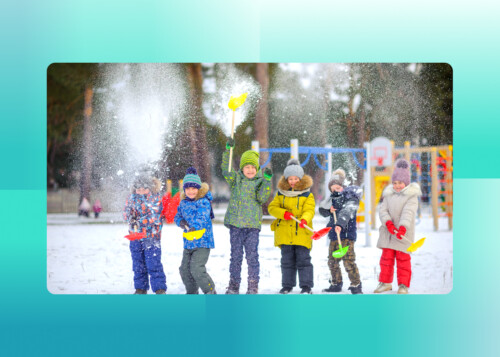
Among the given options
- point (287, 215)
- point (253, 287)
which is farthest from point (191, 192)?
point (253, 287)

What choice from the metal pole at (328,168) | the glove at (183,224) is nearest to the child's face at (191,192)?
the glove at (183,224)

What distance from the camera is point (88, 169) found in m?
5.39

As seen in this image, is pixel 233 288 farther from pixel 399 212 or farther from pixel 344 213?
pixel 399 212

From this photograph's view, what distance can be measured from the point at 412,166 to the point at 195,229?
2.09 m

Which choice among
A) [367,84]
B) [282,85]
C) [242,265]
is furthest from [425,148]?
[242,265]

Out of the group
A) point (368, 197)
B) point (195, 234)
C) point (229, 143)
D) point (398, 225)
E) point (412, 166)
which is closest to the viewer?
point (195, 234)

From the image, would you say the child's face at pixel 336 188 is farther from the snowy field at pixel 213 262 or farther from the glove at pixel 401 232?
the glove at pixel 401 232

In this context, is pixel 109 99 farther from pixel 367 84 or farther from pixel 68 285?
pixel 367 84

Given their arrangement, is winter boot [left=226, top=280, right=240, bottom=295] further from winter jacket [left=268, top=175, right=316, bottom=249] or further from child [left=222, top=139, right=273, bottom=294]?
winter jacket [left=268, top=175, right=316, bottom=249]

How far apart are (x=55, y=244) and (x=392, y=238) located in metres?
2.66

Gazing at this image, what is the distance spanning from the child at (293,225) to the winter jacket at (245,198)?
12cm

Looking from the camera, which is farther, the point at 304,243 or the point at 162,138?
the point at 162,138

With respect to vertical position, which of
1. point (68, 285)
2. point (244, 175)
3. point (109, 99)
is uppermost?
point (109, 99)

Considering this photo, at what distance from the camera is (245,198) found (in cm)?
516
